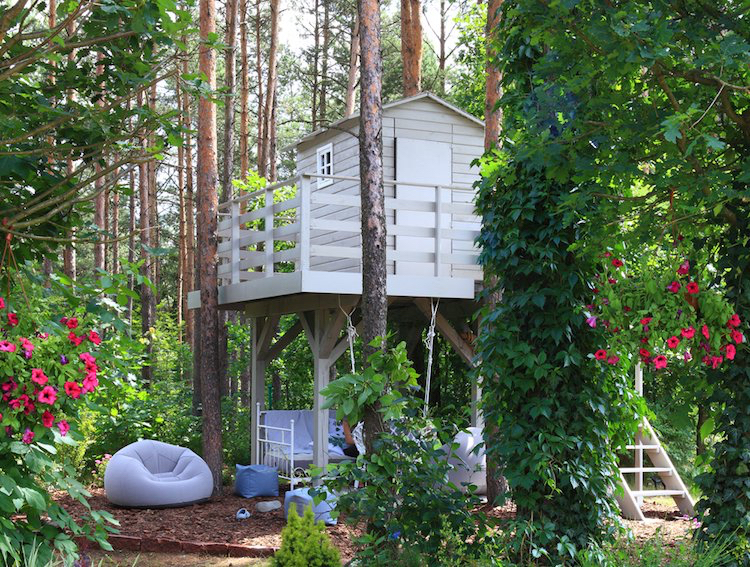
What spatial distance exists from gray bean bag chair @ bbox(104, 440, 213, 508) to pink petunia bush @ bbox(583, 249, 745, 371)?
6.90 metres

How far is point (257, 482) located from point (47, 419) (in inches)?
281

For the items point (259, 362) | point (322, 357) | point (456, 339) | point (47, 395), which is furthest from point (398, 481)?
point (259, 362)

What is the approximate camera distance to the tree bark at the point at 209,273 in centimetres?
1143

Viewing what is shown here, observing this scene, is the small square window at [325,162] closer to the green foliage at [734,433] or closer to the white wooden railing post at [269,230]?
the white wooden railing post at [269,230]

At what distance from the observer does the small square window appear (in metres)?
12.3

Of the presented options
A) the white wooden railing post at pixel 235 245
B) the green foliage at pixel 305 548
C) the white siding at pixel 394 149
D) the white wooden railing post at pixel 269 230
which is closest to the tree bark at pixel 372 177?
the green foliage at pixel 305 548

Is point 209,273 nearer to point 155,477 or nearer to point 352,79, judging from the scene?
point 155,477

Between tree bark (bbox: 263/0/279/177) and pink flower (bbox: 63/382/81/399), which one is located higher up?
tree bark (bbox: 263/0/279/177)

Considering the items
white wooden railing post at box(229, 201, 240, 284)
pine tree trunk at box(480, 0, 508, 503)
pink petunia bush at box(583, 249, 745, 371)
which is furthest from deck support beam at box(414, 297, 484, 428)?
pink petunia bush at box(583, 249, 745, 371)

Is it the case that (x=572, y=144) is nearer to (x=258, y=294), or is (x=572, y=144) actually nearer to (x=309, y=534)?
(x=309, y=534)

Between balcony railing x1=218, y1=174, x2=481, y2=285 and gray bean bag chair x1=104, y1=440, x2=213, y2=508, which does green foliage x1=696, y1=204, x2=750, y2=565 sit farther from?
gray bean bag chair x1=104, y1=440, x2=213, y2=508

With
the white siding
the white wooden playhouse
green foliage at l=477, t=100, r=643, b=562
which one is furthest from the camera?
the white siding

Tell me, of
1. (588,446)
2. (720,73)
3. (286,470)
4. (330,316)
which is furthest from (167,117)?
(286,470)

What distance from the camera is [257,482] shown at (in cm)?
1084
